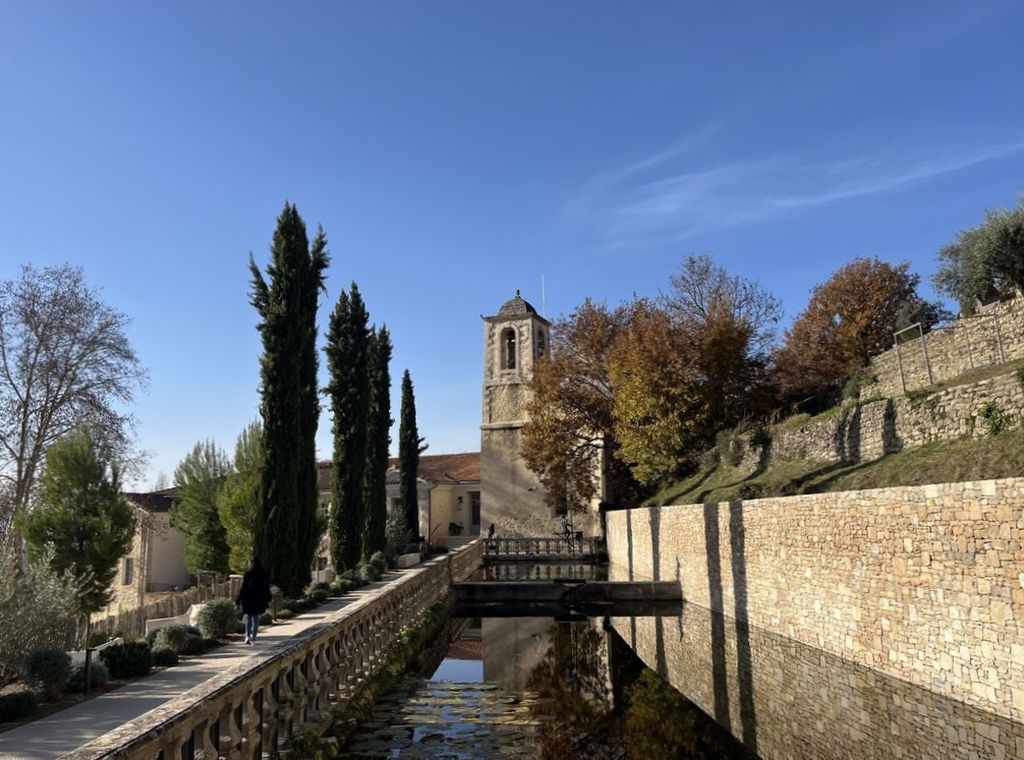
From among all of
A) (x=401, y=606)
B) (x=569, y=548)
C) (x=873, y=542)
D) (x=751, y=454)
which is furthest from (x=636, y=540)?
(x=873, y=542)

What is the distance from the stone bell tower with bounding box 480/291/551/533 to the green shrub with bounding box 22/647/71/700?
101 ft

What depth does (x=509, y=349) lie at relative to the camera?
39.8 m

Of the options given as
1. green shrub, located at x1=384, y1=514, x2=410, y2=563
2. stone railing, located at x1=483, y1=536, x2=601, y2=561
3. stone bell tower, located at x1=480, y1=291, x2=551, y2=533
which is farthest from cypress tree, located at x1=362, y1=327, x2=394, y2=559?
stone bell tower, located at x1=480, y1=291, x2=551, y2=533

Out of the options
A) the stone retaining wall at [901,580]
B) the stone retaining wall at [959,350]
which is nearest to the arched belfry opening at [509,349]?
the stone retaining wall at [959,350]

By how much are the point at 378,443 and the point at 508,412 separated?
1469 cm

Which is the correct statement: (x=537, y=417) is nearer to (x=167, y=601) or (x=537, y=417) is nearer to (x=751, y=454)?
(x=751, y=454)

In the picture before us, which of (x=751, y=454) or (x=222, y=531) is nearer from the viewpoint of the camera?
(x=751, y=454)

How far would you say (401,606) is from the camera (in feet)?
43.5

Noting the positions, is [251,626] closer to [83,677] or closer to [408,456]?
[83,677]

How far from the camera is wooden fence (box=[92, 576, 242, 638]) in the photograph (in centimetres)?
1075

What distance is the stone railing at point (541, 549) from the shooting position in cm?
3272

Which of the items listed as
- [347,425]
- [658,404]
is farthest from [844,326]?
[347,425]

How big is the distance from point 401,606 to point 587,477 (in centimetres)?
2008

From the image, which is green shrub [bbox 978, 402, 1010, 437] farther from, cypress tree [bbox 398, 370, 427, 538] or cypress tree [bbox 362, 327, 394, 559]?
cypress tree [bbox 398, 370, 427, 538]
